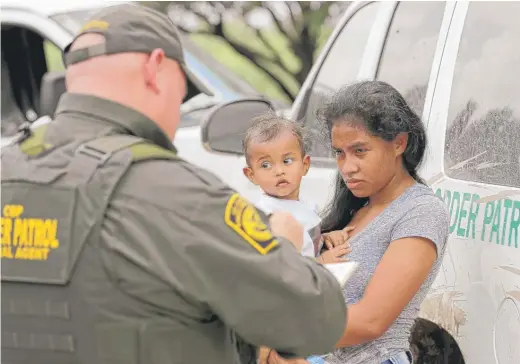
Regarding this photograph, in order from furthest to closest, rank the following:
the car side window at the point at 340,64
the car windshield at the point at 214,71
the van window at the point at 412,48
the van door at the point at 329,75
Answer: the car windshield at the point at 214,71 → the car side window at the point at 340,64 → the van door at the point at 329,75 → the van window at the point at 412,48

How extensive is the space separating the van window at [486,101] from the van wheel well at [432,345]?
549mm

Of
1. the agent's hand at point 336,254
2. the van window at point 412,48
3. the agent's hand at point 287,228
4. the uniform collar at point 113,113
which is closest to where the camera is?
the uniform collar at point 113,113

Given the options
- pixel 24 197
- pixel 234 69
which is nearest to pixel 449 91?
pixel 24 197

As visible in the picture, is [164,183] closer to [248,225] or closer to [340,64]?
[248,225]

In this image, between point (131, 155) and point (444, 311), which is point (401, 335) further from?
point (131, 155)

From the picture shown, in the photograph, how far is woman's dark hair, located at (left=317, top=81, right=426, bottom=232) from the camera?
9.21 ft

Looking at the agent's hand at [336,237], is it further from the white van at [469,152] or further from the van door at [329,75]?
the van door at [329,75]

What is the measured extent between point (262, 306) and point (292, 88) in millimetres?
12648

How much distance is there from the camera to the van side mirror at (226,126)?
14.1 feet

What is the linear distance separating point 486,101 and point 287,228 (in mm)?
1237

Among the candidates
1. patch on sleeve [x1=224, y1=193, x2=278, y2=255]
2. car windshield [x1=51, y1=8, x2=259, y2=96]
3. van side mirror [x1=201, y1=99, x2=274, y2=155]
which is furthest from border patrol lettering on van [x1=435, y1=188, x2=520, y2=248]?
car windshield [x1=51, y1=8, x2=259, y2=96]

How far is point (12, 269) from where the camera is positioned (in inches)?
75.4

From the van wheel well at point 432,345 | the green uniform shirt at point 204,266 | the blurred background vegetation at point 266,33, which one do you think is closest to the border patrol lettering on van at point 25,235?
the green uniform shirt at point 204,266

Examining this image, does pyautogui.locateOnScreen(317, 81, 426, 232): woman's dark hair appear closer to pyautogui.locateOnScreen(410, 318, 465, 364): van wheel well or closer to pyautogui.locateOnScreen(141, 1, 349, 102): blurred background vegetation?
pyautogui.locateOnScreen(410, 318, 465, 364): van wheel well
